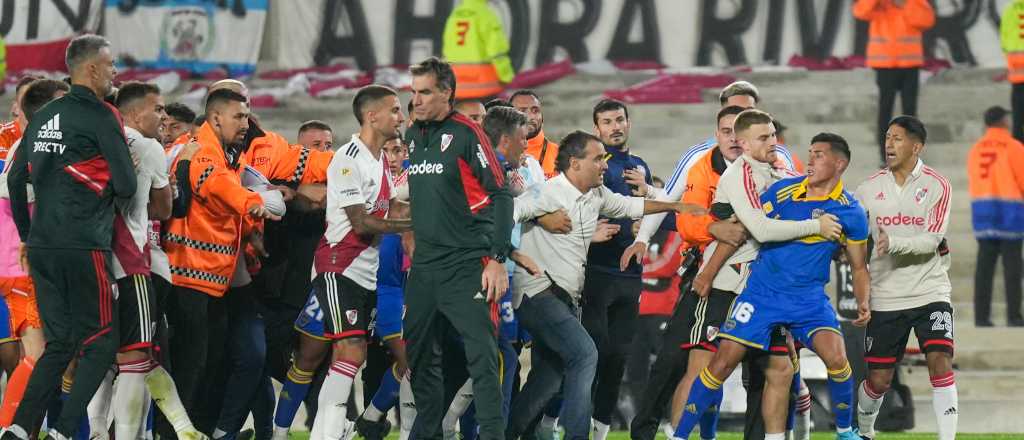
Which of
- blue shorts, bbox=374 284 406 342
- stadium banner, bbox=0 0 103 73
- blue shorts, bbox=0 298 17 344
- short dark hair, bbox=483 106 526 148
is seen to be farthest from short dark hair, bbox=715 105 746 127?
stadium banner, bbox=0 0 103 73

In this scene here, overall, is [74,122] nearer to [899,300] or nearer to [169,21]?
[899,300]

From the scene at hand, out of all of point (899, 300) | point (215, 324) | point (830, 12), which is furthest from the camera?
point (830, 12)

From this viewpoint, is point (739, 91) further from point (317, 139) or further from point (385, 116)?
point (317, 139)

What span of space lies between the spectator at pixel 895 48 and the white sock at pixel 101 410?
33.2 feet

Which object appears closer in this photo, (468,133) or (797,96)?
(468,133)

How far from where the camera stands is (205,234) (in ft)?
28.5

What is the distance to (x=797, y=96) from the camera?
18281mm

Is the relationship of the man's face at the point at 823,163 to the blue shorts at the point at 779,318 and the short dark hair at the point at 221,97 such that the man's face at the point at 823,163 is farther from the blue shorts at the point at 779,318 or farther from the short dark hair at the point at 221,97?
the short dark hair at the point at 221,97

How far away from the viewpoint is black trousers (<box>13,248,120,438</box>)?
7.44m

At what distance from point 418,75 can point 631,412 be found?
204 inches

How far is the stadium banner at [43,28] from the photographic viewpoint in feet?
63.0

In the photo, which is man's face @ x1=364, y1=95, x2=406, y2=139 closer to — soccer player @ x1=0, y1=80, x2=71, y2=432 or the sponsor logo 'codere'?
the sponsor logo 'codere'

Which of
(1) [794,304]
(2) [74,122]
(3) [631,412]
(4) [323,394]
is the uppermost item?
(2) [74,122]

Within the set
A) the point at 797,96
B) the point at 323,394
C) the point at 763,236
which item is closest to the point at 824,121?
the point at 797,96
